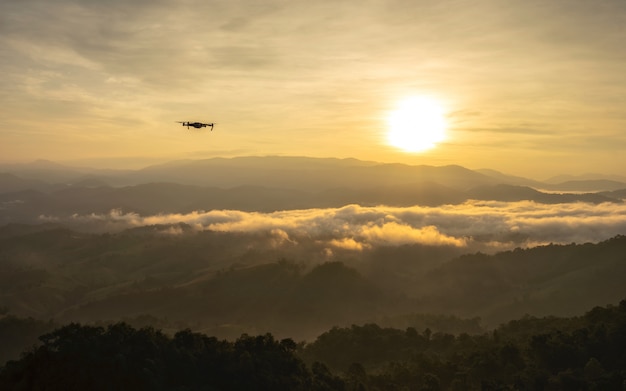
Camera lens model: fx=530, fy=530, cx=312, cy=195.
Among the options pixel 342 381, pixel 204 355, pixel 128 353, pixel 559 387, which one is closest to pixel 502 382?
pixel 559 387

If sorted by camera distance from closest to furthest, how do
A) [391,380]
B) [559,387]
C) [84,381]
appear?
[84,381]
[559,387]
[391,380]

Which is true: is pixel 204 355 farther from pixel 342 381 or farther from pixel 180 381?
pixel 342 381

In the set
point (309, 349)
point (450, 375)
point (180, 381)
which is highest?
point (180, 381)

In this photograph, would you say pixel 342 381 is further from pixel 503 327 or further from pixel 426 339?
pixel 503 327

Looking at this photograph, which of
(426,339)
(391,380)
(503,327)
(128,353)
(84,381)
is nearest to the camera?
(84,381)

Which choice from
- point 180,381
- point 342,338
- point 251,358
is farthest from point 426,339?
point 180,381

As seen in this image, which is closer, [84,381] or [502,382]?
[84,381]

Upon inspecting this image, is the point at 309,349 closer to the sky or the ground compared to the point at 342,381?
closer to the ground
